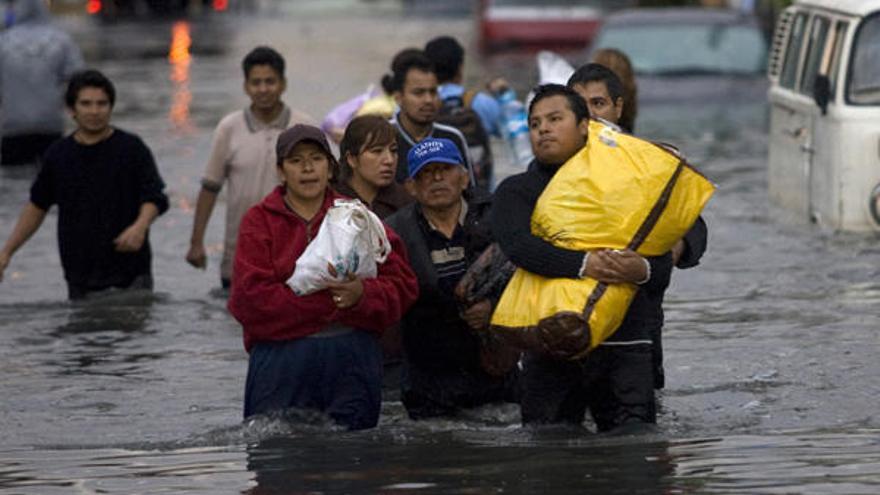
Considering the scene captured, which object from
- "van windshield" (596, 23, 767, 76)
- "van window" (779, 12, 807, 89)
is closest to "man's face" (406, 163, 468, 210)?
"van window" (779, 12, 807, 89)

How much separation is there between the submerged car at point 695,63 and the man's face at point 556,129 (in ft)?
50.9

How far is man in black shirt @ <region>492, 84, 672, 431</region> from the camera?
28.4 feet

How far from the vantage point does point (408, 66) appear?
39.5 feet

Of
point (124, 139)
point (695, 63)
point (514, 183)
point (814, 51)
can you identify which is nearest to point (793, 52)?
point (814, 51)

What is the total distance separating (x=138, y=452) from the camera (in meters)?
9.68

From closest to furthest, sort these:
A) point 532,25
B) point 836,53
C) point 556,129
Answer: point 556,129
point 836,53
point 532,25

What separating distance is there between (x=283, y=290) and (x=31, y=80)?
1159 centimetres

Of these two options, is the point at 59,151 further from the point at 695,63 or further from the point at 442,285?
the point at 695,63

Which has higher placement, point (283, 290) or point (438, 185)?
point (438, 185)

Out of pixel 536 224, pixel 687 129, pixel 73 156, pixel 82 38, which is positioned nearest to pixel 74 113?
pixel 73 156

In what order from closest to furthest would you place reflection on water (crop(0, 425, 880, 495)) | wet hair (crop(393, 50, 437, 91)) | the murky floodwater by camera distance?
reflection on water (crop(0, 425, 880, 495)), the murky floodwater, wet hair (crop(393, 50, 437, 91))

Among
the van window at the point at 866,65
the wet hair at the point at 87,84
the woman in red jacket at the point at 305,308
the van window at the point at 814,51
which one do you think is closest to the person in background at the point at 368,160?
the woman in red jacket at the point at 305,308

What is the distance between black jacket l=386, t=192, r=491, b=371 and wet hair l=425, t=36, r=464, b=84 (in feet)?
14.4

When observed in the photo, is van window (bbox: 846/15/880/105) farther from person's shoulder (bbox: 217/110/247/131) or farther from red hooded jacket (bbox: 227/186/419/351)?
red hooded jacket (bbox: 227/186/419/351)
